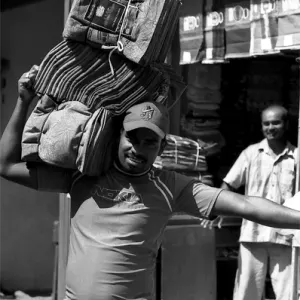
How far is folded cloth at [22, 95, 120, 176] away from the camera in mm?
3359

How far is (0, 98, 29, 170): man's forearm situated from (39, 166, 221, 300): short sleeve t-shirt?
16cm

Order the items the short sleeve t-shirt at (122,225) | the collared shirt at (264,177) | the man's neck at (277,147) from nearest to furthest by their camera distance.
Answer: the short sleeve t-shirt at (122,225), the collared shirt at (264,177), the man's neck at (277,147)

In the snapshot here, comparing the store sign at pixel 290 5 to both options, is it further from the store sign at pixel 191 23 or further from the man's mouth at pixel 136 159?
the man's mouth at pixel 136 159

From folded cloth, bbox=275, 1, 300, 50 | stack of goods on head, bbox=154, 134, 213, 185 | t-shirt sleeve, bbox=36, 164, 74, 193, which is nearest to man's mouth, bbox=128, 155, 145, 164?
t-shirt sleeve, bbox=36, 164, 74, 193

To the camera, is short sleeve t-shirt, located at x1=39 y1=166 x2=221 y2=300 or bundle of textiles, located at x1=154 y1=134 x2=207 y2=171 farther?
bundle of textiles, located at x1=154 y1=134 x2=207 y2=171

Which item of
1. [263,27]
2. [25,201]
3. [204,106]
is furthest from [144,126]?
[25,201]

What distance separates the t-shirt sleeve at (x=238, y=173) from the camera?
6.43 meters

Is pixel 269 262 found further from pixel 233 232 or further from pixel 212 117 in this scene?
pixel 212 117

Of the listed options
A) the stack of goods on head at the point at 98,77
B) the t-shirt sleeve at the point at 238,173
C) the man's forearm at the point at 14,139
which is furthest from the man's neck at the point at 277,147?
the man's forearm at the point at 14,139

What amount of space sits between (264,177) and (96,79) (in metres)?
2.97

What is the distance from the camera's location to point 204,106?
6867 mm

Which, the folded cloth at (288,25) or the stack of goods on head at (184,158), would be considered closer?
the folded cloth at (288,25)

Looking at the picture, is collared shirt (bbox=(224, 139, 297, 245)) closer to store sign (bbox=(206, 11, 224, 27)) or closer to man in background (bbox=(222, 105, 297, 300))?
man in background (bbox=(222, 105, 297, 300))

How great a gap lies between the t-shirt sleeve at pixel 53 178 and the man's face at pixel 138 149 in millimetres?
318
